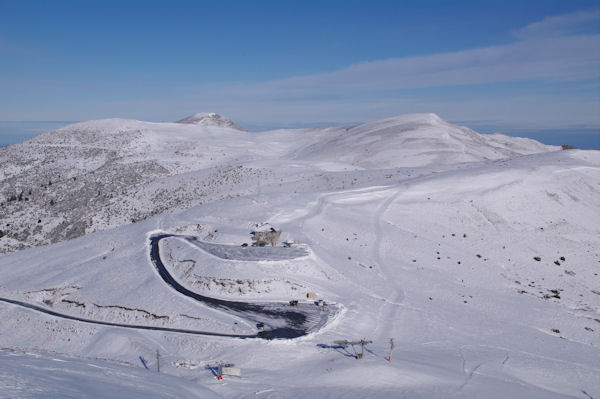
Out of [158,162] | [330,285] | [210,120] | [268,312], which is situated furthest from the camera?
[210,120]

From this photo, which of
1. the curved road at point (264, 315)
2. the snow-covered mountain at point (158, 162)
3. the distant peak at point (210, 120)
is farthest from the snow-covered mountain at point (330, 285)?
the distant peak at point (210, 120)

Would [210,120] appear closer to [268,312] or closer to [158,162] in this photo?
[158,162]

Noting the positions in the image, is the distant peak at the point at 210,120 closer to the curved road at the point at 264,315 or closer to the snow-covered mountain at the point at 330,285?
the snow-covered mountain at the point at 330,285

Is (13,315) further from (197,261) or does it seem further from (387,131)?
(387,131)

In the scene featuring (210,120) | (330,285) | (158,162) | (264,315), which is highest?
(210,120)

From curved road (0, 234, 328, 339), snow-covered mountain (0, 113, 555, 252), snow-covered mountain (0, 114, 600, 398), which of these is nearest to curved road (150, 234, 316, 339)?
curved road (0, 234, 328, 339)

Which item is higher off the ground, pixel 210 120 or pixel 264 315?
pixel 210 120

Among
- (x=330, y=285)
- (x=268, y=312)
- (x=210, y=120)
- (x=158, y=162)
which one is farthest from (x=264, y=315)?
(x=210, y=120)
